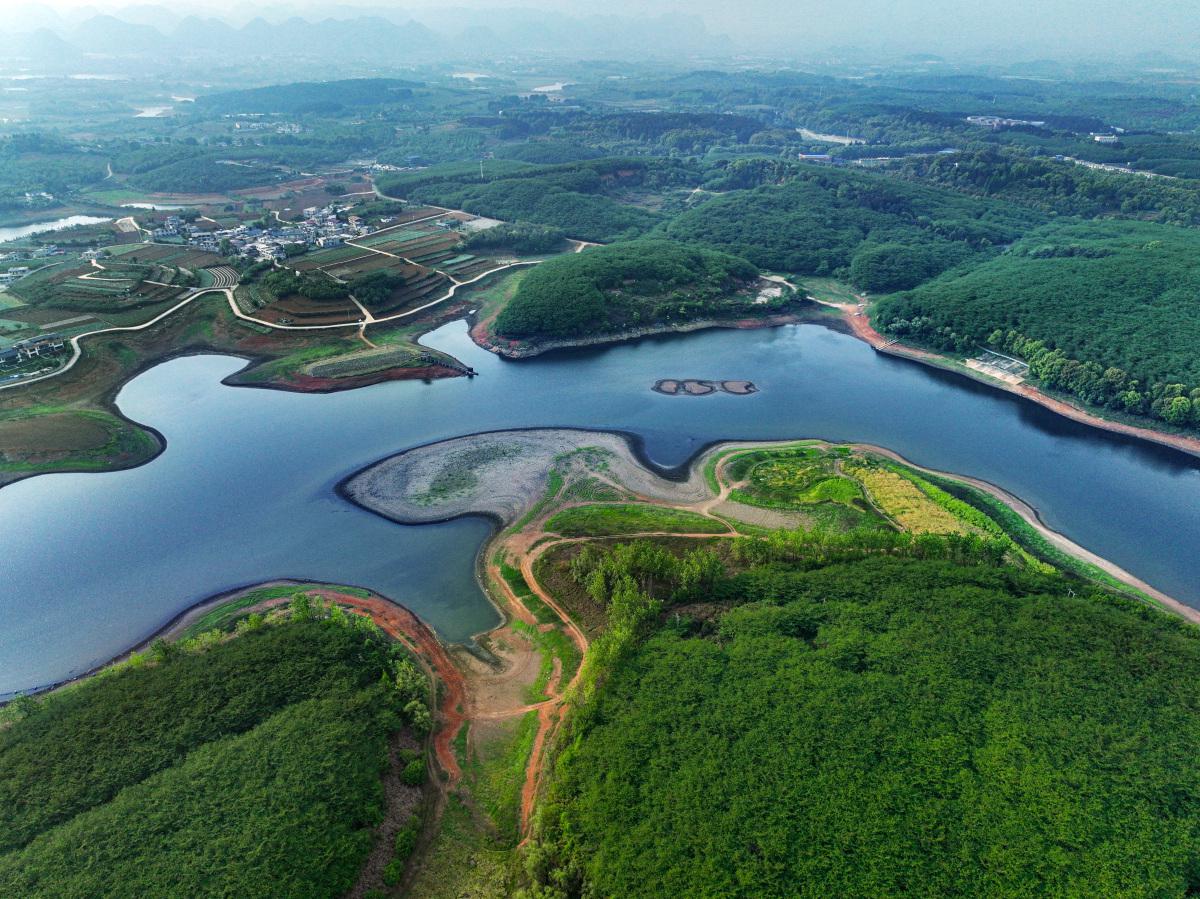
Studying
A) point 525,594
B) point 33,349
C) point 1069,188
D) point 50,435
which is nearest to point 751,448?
point 525,594

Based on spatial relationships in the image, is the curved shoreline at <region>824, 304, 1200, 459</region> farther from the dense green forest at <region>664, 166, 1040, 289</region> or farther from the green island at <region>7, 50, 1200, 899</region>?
the dense green forest at <region>664, 166, 1040, 289</region>

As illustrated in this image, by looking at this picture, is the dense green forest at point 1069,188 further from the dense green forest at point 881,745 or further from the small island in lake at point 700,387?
the dense green forest at point 881,745

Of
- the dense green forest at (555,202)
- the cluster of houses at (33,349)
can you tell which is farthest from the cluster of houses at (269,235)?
the cluster of houses at (33,349)

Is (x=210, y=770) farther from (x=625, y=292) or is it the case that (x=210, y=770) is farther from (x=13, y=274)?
(x=13, y=274)

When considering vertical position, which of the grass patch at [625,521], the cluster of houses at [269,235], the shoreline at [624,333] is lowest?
the grass patch at [625,521]

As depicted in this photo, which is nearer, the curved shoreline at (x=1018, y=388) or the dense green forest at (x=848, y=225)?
the curved shoreline at (x=1018, y=388)

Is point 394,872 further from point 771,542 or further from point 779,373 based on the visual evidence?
point 779,373
